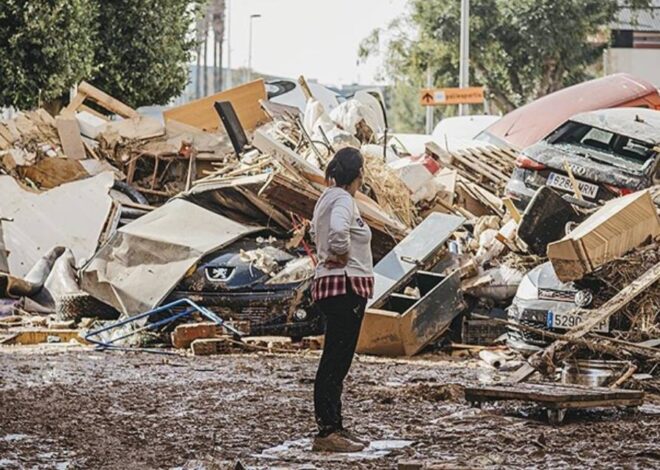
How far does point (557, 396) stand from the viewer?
34.4 ft

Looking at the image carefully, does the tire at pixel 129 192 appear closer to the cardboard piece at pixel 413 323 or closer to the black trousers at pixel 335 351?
the cardboard piece at pixel 413 323

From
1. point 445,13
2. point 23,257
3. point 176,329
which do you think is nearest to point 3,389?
point 176,329

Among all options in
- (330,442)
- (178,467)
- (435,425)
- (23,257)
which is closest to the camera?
(178,467)

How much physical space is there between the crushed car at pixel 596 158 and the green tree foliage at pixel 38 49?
11070 mm

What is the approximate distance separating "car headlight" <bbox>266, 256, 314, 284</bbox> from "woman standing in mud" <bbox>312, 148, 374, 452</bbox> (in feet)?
21.9

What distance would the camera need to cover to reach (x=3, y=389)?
500 inches

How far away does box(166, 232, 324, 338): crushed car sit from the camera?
16.5 m

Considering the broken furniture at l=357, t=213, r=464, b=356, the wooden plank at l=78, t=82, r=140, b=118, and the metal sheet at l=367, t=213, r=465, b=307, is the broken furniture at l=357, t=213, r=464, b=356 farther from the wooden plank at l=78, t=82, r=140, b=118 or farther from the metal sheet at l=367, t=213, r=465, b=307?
the wooden plank at l=78, t=82, r=140, b=118

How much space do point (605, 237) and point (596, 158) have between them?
559cm

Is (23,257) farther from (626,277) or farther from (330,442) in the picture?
(330,442)

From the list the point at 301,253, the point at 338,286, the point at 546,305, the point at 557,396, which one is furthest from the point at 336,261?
the point at 301,253

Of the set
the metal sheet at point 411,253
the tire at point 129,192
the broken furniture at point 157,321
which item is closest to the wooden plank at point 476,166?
the tire at point 129,192

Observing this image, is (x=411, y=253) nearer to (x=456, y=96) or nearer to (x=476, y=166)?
(x=476, y=166)

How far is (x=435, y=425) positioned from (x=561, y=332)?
3.43 m
